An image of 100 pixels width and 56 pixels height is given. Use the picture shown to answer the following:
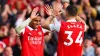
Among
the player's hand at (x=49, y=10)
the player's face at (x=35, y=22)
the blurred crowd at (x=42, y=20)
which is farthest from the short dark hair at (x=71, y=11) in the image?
the blurred crowd at (x=42, y=20)

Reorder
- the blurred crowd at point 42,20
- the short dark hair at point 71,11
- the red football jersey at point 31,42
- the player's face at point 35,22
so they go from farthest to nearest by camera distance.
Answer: the blurred crowd at point 42,20
the red football jersey at point 31,42
the player's face at point 35,22
the short dark hair at point 71,11

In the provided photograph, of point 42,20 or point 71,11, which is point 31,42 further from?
point 42,20

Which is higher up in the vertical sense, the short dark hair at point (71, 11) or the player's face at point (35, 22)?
the short dark hair at point (71, 11)

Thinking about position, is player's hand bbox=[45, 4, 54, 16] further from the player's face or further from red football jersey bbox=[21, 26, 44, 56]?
red football jersey bbox=[21, 26, 44, 56]

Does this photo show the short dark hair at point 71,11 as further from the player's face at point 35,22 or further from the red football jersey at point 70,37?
the player's face at point 35,22

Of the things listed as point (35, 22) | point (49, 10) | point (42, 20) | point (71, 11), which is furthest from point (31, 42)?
point (42, 20)

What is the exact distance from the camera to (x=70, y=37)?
33.9ft

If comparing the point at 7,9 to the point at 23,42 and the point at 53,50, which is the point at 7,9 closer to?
the point at 53,50

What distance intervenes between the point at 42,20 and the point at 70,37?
4.41 metres

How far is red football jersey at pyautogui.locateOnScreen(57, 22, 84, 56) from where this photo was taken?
33.9 feet

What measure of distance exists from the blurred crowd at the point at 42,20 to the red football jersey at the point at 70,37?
1547mm

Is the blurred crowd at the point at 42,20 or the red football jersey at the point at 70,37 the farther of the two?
the blurred crowd at the point at 42,20

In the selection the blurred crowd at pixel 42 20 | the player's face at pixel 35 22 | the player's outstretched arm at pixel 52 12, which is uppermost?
the player's outstretched arm at pixel 52 12

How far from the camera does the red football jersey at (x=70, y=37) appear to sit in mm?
10344
